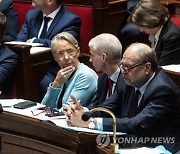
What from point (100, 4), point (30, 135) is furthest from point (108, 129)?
point (100, 4)

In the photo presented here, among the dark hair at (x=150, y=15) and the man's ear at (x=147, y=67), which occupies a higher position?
the dark hair at (x=150, y=15)

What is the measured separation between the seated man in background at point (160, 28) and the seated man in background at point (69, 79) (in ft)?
1.50

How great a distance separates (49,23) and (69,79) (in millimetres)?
919

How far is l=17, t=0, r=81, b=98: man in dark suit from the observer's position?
338 cm

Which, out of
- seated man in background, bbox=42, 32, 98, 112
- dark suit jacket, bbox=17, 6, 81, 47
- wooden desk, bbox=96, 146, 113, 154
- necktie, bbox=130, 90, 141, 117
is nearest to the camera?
wooden desk, bbox=96, 146, 113, 154

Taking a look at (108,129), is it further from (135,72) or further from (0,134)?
(0,134)

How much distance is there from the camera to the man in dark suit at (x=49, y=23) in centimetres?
338

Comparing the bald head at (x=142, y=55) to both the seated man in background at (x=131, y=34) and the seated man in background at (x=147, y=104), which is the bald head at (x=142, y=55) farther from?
the seated man in background at (x=131, y=34)

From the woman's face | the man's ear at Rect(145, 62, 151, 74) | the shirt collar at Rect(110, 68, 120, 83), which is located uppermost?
the man's ear at Rect(145, 62, 151, 74)

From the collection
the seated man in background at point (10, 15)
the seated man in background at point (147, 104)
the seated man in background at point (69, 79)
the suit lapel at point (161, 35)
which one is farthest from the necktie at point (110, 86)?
the seated man in background at point (10, 15)

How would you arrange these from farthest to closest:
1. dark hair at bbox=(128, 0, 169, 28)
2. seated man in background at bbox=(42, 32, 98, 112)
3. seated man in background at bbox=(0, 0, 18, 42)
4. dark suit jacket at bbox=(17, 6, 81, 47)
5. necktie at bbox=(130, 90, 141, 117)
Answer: seated man in background at bbox=(0, 0, 18, 42) → dark suit jacket at bbox=(17, 6, 81, 47) → dark hair at bbox=(128, 0, 169, 28) → seated man in background at bbox=(42, 32, 98, 112) → necktie at bbox=(130, 90, 141, 117)

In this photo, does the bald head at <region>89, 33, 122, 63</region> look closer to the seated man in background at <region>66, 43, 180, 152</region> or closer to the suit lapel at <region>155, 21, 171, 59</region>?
the seated man in background at <region>66, 43, 180, 152</region>

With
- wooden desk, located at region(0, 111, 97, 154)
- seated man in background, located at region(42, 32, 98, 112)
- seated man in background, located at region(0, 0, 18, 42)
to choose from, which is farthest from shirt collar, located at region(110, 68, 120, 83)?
seated man in background, located at region(0, 0, 18, 42)

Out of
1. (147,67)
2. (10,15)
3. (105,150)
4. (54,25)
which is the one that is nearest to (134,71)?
(147,67)
